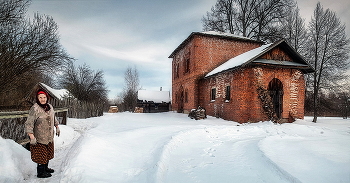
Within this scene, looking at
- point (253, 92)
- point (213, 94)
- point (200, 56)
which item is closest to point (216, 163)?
point (253, 92)

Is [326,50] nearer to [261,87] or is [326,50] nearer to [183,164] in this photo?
[261,87]

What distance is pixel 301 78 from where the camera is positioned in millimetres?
13070

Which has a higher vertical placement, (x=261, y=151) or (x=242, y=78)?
(x=242, y=78)

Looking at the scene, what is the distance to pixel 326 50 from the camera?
1560cm

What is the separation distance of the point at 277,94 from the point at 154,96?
1824 centimetres

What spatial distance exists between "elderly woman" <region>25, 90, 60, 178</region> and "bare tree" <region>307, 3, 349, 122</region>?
18.0 meters

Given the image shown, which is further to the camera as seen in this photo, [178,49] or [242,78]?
[178,49]

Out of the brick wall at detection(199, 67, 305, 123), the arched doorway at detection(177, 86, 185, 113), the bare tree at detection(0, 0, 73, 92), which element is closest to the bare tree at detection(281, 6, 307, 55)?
the brick wall at detection(199, 67, 305, 123)

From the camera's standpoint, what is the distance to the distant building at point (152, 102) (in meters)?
27.0

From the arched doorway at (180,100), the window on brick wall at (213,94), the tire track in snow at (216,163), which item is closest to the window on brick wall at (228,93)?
the window on brick wall at (213,94)

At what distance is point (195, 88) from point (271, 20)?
13801 millimetres

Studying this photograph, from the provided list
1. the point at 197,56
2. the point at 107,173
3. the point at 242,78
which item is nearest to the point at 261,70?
the point at 242,78

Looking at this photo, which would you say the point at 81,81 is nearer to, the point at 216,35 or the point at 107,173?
the point at 216,35

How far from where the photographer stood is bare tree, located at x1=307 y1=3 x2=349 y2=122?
14945mm
